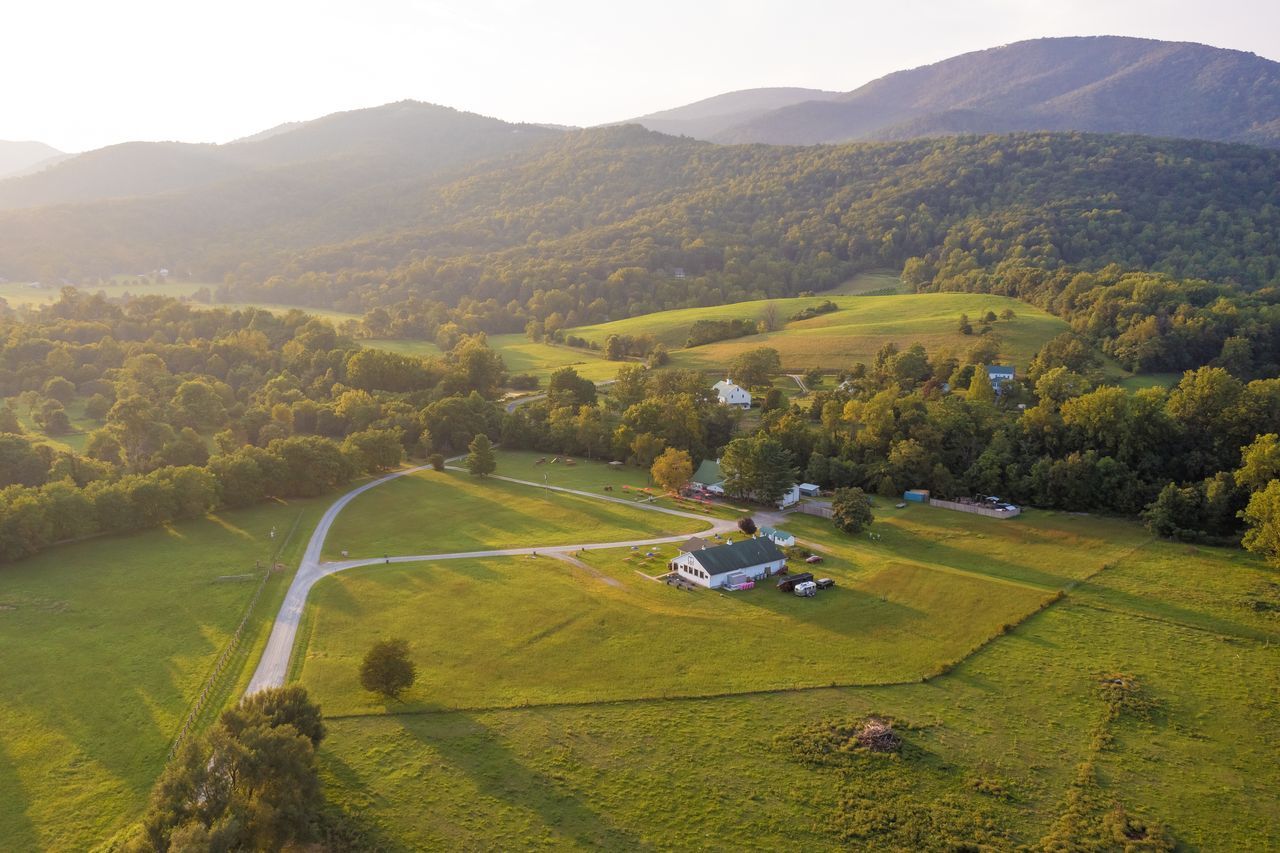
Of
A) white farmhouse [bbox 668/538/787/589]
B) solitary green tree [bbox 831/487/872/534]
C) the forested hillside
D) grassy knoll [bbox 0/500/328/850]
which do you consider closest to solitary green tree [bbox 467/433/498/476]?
grassy knoll [bbox 0/500/328/850]

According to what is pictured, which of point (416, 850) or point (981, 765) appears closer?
point (416, 850)

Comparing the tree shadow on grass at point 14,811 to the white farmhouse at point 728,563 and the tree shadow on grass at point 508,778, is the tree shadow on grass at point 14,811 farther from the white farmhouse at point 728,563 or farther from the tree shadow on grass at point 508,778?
the white farmhouse at point 728,563

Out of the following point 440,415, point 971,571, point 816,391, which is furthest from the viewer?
point 816,391

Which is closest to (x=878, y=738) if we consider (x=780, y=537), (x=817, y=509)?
(x=780, y=537)

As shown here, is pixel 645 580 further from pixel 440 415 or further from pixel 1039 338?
pixel 1039 338

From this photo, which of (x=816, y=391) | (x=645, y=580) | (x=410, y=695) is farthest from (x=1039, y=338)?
(x=410, y=695)

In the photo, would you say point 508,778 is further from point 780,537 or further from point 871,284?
point 871,284

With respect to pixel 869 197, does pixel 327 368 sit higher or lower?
lower

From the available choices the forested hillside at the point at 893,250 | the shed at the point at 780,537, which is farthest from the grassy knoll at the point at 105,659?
the forested hillside at the point at 893,250
